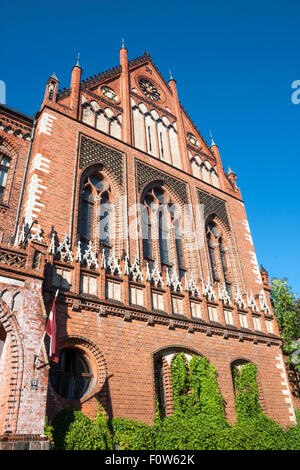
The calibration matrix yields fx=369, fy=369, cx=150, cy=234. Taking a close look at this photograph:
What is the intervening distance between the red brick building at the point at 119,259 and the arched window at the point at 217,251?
0.27 ft

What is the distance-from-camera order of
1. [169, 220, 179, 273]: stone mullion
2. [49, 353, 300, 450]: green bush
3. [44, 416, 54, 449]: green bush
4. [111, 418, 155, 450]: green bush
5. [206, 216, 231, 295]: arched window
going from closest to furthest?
[44, 416, 54, 449]: green bush → [49, 353, 300, 450]: green bush → [111, 418, 155, 450]: green bush → [169, 220, 179, 273]: stone mullion → [206, 216, 231, 295]: arched window

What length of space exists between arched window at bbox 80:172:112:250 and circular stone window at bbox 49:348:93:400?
14.7 feet

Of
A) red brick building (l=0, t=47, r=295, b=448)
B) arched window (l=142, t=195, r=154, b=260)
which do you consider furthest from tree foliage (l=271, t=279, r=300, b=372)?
arched window (l=142, t=195, r=154, b=260)

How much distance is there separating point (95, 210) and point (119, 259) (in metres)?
2.54

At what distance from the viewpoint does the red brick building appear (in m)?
9.42

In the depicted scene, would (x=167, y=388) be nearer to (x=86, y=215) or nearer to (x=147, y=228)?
(x=147, y=228)

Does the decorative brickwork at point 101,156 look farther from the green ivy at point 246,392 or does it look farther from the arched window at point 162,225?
the green ivy at point 246,392

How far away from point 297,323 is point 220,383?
11954 mm

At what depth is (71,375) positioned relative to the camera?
1046 centimetres

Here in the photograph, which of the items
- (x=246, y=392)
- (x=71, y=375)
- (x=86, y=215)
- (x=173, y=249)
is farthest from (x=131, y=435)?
(x=173, y=249)

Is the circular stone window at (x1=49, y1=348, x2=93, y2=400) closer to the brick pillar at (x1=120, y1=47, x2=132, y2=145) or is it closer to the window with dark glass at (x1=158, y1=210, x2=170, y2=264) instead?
the window with dark glass at (x1=158, y1=210, x2=170, y2=264)

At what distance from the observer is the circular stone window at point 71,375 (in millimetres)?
10195

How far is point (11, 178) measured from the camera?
14.9 metres
